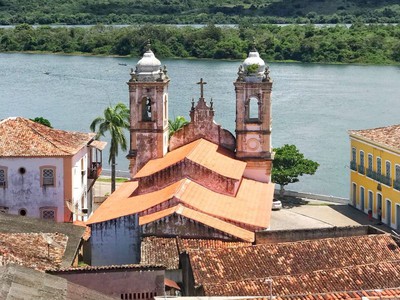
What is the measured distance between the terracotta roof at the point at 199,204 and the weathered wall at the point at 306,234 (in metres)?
1.59

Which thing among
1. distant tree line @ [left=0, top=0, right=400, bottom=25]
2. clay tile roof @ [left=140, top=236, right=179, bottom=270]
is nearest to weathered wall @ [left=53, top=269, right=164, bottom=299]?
clay tile roof @ [left=140, top=236, right=179, bottom=270]

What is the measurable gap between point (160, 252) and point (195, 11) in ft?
516

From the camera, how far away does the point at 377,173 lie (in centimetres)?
3625

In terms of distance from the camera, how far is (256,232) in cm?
2512

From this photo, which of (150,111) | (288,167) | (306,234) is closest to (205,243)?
(306,234)

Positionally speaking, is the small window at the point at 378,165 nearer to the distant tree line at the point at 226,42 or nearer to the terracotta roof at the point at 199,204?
the terracotta roof at the point at 199,204

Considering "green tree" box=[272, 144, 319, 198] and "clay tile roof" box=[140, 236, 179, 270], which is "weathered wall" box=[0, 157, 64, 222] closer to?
"clay tile roof" box=[140, 236, 179, 270]

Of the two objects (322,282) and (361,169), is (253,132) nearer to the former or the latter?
(361,169)

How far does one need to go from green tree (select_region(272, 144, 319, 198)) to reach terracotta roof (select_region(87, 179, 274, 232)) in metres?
9.29

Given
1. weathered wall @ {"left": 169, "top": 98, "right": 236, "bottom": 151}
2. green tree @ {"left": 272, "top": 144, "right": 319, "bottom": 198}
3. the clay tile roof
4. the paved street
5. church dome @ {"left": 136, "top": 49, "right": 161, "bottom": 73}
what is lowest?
the paved street

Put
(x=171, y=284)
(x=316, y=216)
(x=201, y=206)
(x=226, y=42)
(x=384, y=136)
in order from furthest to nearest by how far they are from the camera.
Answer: (x=226, y=42) → (x=316, y=216) → (x=384, y=136) → (x=201, y=206) → (x=171, y=284)

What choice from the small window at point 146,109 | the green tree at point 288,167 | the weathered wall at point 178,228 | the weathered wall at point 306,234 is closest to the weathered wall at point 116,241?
the weathered wall at point 178,228

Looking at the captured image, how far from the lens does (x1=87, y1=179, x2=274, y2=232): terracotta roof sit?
87.4 ft

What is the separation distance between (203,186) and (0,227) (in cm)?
730
